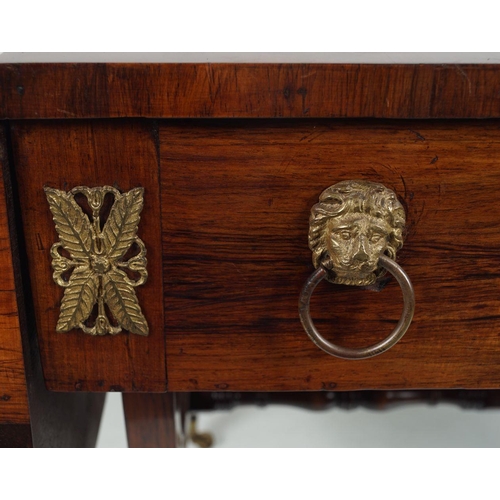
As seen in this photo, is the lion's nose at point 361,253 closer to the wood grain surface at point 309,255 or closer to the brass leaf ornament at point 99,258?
the wood grain surface at point 309,255

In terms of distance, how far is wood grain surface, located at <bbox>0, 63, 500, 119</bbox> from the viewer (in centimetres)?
70

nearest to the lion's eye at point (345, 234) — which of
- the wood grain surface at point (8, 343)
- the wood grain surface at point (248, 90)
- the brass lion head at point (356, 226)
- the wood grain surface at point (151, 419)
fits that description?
the brass lion head at point (356, 226)

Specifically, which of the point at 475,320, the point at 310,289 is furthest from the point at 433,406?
the point at 310,289

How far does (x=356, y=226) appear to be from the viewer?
0.72m

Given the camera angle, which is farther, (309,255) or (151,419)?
(151,419)

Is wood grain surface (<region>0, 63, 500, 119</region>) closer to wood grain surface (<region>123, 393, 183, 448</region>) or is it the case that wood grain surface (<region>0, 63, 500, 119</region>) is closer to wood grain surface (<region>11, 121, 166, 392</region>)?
wood grain surface (<region>11, 121, 166, 392</region>)

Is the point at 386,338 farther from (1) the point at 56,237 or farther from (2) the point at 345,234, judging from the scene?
(1) the point at 56,237

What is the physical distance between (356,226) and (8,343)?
0.41 meters

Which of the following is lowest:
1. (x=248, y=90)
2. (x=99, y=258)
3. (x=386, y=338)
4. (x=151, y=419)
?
(x=151, y=419)

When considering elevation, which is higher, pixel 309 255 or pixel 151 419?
pixel 309 255

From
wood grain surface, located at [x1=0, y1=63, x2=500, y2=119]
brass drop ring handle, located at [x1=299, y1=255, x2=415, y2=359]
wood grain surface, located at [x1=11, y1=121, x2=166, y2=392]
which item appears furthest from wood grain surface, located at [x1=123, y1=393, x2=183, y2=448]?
wood grain surface, located at [x1=0, y1=63, x2=500, y2=119]

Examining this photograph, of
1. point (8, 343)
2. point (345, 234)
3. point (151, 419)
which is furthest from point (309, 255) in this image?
point (151, 419)

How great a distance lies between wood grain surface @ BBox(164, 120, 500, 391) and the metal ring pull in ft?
0.10

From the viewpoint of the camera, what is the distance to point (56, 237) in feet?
2.56
